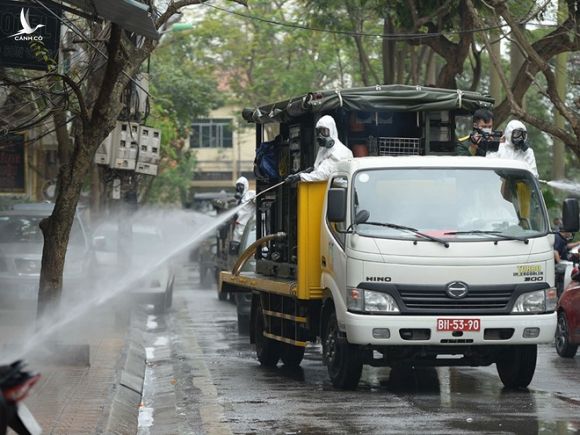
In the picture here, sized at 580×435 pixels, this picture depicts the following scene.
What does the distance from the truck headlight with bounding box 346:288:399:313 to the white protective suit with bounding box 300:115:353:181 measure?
1.58 metres

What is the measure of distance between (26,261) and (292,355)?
835 cm

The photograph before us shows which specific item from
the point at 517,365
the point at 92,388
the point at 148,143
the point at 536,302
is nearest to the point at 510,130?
A: the point at 536,302

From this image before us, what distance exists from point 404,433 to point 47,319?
20.3 feet

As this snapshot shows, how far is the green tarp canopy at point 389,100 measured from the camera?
13102 millimetres

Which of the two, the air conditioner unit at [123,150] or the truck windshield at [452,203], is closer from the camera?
the truck windshield at [452,203]

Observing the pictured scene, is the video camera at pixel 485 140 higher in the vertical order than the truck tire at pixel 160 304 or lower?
higher

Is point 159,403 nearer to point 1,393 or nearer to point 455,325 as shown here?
point 455,325

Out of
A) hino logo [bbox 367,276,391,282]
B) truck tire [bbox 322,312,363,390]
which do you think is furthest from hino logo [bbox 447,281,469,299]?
truck tire [bbox 322,312,363,390]

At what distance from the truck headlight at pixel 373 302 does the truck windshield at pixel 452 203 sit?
575 millimetres

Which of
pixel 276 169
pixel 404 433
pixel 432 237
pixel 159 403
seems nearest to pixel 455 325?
pixel 432 237

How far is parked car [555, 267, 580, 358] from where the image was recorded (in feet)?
52.0

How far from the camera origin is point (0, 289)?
21.8m

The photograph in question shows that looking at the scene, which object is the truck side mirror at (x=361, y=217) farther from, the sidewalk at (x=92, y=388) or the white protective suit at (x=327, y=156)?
the sidewalk at (x=92, y=388)

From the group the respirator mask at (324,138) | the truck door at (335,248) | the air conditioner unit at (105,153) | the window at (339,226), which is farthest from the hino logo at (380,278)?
the air conditioner unit at (105,153)
